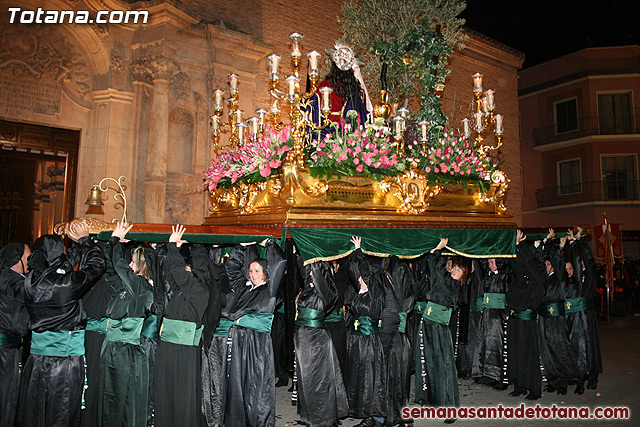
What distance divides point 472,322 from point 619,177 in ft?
64.3

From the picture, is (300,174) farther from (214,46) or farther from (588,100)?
(588,100)

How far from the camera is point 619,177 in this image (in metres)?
22.9

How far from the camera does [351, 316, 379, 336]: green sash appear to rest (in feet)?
18.4

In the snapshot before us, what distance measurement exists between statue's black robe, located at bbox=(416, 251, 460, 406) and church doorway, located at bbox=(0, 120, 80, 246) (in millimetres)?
7649

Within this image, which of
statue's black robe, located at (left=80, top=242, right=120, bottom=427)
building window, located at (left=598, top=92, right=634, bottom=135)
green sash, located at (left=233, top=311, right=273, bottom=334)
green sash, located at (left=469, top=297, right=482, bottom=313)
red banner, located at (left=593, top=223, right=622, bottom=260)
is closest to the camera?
statue's black robe, located at (left=80, top=242, right=120, bottom=427)

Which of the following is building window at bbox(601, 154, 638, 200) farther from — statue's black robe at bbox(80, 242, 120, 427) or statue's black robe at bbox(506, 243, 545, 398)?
statue's black robe at bbox(80, 242, 120, 427)

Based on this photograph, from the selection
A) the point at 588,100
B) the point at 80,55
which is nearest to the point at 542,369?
the point at 80,55

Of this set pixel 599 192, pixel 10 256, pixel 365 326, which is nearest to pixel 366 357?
pixel 365 326

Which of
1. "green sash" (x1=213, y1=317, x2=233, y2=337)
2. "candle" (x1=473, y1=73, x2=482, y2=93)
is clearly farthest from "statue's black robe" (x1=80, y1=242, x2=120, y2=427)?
"candle" (x1=473, y1=73, x2=482, y2=93)

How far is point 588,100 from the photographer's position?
22.9 m

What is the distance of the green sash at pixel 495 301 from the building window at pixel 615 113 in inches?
780

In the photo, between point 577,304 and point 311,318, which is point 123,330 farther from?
point 577,304

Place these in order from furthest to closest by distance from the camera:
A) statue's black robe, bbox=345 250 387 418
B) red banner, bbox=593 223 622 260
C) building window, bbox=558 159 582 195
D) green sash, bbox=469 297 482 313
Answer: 1. building window, bbox=558 159 582 195
2. red banner, bbox=593 223 622 260
3. green sash, bbox=469 297 482 313
4. statue's black robe, bbox=345 250 387 418

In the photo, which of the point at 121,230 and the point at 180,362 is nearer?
the point at 121,230
